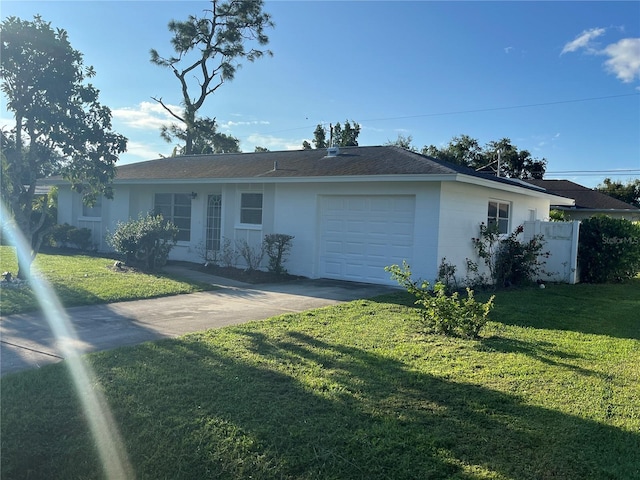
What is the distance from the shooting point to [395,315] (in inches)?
322

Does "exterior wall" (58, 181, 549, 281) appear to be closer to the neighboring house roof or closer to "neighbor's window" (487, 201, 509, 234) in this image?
"neighbor's window" (487, 201, 509, 234)

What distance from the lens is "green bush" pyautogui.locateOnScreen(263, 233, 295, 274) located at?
12609 millimetres

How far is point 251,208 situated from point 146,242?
3097 millimetres

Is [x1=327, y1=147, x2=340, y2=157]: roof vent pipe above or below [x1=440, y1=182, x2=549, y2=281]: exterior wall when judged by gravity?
above

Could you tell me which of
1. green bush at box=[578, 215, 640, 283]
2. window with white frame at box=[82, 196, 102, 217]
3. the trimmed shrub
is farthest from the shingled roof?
green bush at box=[578, 215, 640, 283]

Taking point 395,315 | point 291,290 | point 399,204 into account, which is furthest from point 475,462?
point 399,204

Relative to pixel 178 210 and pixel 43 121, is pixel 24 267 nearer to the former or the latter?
pixel 43 121

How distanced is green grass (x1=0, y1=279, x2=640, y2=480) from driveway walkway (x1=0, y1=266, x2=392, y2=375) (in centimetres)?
55

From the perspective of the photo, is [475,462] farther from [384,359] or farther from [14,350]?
[14,350]

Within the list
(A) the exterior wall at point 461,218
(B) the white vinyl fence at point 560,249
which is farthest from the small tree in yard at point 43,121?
(B) the white vinyl fence at point 560,249

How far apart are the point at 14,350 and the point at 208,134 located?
29002mm

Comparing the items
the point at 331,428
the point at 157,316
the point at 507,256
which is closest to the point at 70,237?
the point at 157,316

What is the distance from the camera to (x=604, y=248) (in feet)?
47.6

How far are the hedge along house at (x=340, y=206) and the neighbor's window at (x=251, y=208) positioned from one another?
0.03 m
